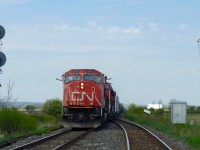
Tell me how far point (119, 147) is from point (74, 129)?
35.9 ft

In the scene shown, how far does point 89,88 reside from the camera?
25.7 meters

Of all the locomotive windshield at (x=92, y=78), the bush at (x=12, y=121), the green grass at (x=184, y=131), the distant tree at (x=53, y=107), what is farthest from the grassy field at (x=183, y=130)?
the distant tree at (x=53, y=107)

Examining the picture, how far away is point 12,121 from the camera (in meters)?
24.7

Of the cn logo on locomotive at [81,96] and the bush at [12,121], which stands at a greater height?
the cn logo on locomotive at [81,96]

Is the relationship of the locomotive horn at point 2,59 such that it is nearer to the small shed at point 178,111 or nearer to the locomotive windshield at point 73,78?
the locomotive windshield at point 73,78

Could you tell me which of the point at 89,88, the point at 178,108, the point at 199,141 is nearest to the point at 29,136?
the point at 89,88

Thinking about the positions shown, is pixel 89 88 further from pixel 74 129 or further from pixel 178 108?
pixel 178 108

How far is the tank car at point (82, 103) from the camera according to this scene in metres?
25.3

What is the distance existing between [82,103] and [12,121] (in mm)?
3964

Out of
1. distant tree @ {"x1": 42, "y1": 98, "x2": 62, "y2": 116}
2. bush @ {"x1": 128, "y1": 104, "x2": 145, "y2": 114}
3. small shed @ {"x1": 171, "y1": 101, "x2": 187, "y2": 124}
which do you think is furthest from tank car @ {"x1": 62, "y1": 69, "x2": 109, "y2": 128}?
bush @ {"x1": 128, "y1": 104, "x2": 145, "y2": 114}

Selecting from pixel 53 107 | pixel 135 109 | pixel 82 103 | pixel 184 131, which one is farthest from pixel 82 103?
pixel 135 109

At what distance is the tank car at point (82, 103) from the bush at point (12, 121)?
234cm

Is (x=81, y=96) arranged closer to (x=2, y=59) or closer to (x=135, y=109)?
(x=2, y=59)

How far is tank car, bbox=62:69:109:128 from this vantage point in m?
25.3
